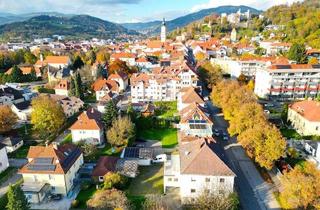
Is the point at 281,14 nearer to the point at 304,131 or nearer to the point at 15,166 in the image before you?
the point at 304,131

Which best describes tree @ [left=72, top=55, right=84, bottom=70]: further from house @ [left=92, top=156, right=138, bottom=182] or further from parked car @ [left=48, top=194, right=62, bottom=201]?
parked car @ [left=48, top=194, right=62, bottom=201]

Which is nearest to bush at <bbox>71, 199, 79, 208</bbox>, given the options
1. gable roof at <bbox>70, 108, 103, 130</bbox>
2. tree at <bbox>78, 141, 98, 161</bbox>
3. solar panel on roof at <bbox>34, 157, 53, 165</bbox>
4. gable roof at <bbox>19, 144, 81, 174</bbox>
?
gable roof at <bbox>19, 144, 81, 174</bbox>

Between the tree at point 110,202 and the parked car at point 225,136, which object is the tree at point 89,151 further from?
the parked car at point 225,136

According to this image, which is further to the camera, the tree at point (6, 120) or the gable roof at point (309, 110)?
the tree at point (6, 120)

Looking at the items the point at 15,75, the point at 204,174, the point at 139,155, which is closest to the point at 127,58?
the point at 15,75

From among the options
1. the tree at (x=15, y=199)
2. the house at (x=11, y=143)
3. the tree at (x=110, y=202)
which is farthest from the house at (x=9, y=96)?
the tree at (x=110, y=202)

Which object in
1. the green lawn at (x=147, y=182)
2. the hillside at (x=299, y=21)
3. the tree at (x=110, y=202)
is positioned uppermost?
the hillside at (x=299, y=21)

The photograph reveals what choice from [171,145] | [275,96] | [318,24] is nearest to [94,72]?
[171,145]
